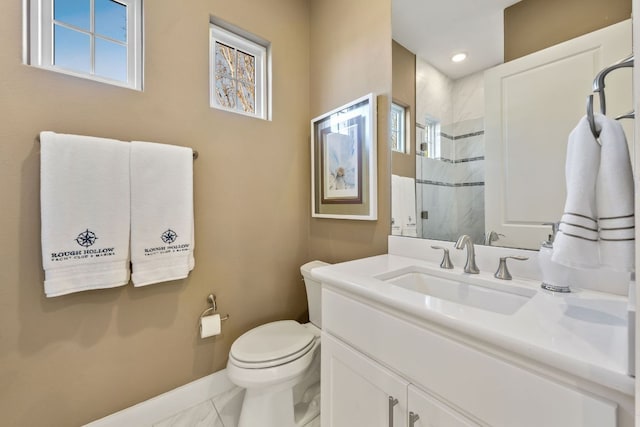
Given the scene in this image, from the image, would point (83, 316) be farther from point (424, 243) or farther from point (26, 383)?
point (424, 243)

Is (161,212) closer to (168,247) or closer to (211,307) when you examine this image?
(168,247)

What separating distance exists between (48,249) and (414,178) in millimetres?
1635

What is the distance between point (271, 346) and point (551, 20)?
5.74 feet

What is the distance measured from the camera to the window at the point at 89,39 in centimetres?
111

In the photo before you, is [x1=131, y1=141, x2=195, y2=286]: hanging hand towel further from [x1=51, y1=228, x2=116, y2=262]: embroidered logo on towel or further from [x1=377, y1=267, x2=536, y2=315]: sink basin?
[x1=377, y1=267, x2=536, y2=315]: sink basin

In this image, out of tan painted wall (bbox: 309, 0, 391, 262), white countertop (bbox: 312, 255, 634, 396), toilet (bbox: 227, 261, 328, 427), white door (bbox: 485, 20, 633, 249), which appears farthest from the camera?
tan painted wall (bbox: 309, 0, 391, 262)

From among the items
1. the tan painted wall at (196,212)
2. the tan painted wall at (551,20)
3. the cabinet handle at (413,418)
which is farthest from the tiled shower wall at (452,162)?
the cabinet handle at (413,418)

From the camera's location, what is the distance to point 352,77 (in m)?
1.60

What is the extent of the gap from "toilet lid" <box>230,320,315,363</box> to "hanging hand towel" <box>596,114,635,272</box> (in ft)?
3.85

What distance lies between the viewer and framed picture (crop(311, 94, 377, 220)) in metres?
1.46

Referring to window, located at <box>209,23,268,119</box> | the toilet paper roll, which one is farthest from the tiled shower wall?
the toilet paper roll

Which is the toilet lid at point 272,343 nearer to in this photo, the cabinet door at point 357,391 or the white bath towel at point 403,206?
the cabinet door at point 357,391

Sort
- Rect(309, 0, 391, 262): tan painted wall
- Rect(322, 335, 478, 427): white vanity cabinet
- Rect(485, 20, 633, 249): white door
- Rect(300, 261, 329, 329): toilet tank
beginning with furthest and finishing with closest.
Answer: Rect(300, 261, 329, 329): toilet tank
Rect(309, 0, 391, 262): tan painted wall
Rect(485, 20, 633, 249): white door
Rect(322, 335, 478, 427): white vanity cabinet

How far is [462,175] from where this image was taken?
3.76 feet
